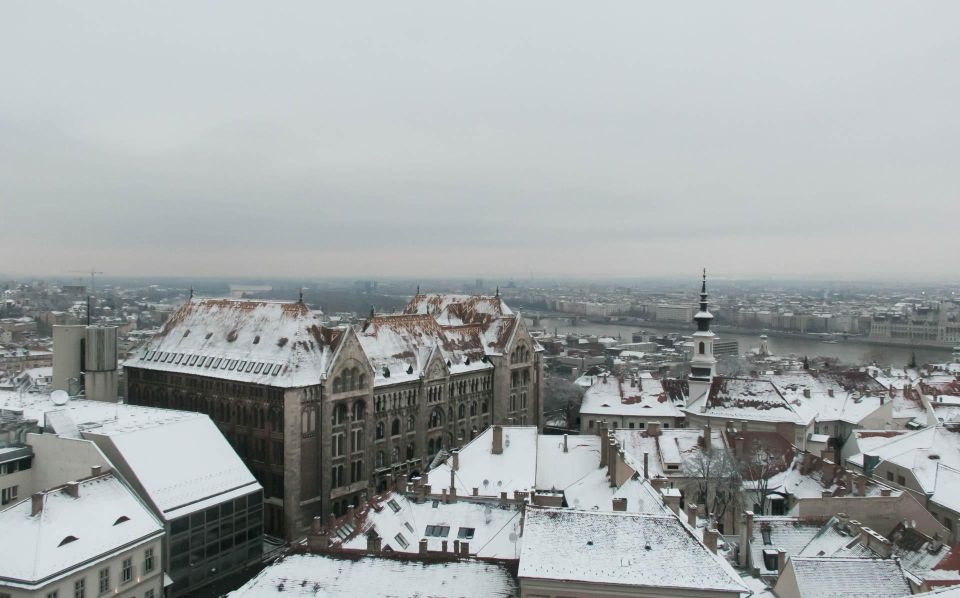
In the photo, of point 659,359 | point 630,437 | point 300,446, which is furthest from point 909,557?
point 659,359

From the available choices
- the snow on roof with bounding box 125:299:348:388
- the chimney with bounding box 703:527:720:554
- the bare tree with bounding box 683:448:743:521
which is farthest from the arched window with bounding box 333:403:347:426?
the chimney with bounding box 703:527:720:554

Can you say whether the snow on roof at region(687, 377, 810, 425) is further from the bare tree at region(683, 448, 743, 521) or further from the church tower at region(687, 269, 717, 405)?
the bare tree at region(683, 448, 743, 521)

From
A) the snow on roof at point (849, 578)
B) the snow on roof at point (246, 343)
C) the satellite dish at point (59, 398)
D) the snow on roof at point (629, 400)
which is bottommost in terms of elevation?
the snow on roof at point (629, 400)

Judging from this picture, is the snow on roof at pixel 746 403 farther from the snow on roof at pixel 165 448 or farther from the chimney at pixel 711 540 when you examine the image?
the snow on roof at pixel 165 448

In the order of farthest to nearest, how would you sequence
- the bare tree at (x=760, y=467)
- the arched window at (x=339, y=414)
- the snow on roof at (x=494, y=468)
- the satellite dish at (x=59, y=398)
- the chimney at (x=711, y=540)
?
the arched window at (x=339, y=414) → the satellite dish at (x=59, y=398) → the bare tree at (x=760, y=467) → the snow on roof at (x=494, y=468) → the chimney at (x=711, y=540)

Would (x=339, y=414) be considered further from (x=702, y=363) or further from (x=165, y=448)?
(x=702, y=363)

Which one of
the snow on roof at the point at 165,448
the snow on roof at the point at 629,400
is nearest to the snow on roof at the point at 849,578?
the snow on roof at the point at 165,448

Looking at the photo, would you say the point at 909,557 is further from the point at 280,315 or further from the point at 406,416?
the point at 280,315
